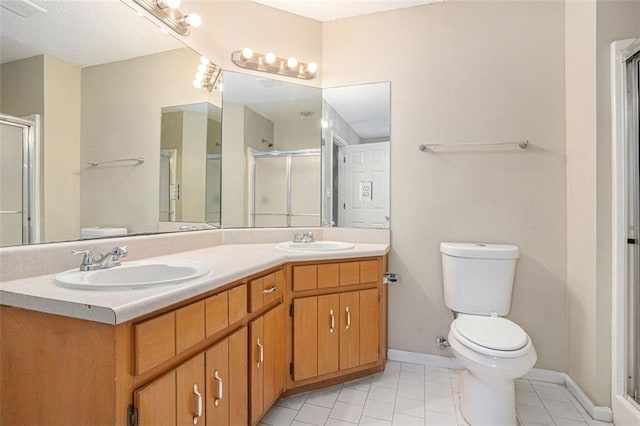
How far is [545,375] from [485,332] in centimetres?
82

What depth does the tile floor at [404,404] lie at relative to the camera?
1.64 m

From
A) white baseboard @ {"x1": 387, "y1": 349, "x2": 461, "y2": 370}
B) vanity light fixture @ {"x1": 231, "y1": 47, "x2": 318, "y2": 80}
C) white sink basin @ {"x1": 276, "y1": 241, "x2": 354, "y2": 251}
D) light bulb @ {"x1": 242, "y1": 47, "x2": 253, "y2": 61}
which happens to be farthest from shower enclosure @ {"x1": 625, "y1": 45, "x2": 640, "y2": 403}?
light bulb @ {"x1": 242, "y1": 47, "x2": 253, "y2": 61}

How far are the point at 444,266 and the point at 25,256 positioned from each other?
199 cm

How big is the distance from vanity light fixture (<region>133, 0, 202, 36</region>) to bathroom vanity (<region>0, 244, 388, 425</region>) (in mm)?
1224

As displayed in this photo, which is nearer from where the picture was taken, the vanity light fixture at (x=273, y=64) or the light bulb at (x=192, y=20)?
the light bulb at (x=192, y=20)

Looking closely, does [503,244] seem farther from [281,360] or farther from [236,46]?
[236,46]

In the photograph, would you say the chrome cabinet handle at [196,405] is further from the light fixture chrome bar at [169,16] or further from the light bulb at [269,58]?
the light bulb at [269,58]

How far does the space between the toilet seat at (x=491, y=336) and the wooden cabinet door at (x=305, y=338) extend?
713 millimetres

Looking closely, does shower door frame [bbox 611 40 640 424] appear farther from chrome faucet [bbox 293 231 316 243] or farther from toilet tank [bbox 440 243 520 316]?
chrome faucet [bbox 293 231 316 243]

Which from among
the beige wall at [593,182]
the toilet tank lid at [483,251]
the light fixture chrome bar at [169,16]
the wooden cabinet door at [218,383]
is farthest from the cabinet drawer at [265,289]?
the beige wall at [593,182]

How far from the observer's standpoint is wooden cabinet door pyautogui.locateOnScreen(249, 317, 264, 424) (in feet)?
4.66

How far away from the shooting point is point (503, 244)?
6.76 feet

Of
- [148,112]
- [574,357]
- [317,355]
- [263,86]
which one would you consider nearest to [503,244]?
[574,357]

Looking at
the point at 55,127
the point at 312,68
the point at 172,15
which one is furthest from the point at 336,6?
the point at 55,127
